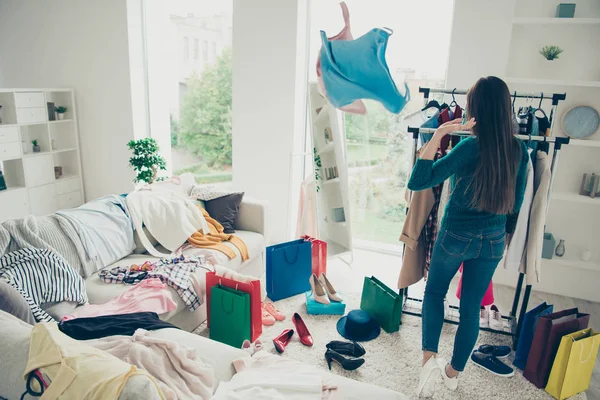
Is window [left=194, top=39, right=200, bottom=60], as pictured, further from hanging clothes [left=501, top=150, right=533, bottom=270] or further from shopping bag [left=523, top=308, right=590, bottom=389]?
shopping bag [left=523, top=308, right=590, bottom=389]

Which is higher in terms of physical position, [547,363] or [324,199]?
[324,199]

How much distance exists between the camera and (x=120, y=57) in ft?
14.2

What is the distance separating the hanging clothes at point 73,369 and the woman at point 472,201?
1.37 metres

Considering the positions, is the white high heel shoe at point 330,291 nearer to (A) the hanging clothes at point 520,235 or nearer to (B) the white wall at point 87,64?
(A) the hanging clothes at point 520,235

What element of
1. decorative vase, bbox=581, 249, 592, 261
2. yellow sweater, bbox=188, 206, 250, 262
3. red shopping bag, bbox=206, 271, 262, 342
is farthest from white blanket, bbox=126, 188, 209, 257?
decorative vase, bbox=581, 249, 592, 261

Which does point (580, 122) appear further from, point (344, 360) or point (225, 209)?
point (225, 209)

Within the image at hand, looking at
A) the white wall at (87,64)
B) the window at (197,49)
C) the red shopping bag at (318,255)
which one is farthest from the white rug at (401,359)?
the window at (197,49)

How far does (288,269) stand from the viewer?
10.1 ft

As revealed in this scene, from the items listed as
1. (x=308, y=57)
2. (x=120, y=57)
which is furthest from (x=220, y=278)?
(x=120, y=57)

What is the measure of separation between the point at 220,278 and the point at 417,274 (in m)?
1.14

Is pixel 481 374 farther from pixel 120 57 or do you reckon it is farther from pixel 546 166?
pixel 120 57

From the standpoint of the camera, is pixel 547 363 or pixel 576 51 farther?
pixel 576 51

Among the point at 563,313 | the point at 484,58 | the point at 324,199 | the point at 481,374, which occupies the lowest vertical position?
the point at 481,374

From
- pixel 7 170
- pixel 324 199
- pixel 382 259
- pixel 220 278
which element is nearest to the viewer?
pixel 220 278
